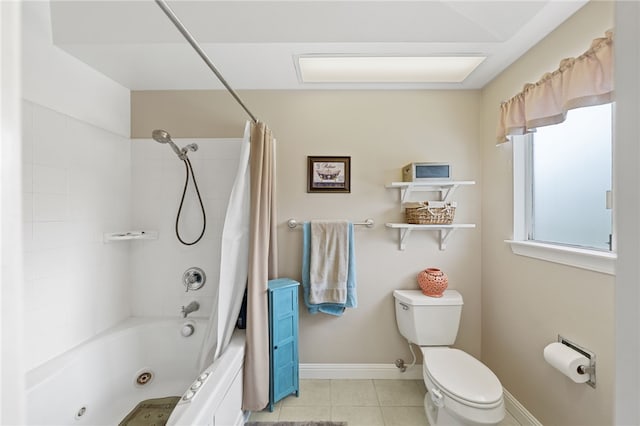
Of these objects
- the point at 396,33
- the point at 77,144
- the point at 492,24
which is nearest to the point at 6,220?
the point at 396,33

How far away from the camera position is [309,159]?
2.05 metres

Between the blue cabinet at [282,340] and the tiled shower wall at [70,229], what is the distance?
1116 millimetres

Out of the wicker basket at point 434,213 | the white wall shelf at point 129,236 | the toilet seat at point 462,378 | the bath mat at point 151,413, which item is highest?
the wicker basket at point 434,213

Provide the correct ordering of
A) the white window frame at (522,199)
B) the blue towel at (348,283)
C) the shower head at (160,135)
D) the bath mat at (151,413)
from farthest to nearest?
the blue towel at (348,283)
the shower head at (160,135)
the white window frame at (522,199)
the bath mat at (151,413)

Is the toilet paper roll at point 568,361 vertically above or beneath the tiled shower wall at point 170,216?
beneath

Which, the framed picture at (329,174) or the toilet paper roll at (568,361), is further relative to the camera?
the framed picture at (329,174)

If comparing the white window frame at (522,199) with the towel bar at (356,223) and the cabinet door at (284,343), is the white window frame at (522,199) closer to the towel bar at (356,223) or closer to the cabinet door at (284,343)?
the towel bar at (356,223)

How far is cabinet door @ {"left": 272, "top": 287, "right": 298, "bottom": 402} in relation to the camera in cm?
169

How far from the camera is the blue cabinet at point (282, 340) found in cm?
168

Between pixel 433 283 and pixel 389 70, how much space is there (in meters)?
1.57

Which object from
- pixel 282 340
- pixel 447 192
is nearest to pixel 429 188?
pixel 447 192

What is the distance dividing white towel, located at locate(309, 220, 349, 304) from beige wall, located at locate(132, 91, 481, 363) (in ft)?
0.43

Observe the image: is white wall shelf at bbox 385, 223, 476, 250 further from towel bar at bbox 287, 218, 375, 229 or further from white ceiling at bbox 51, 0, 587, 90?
white ceiling at bbox 51, 0, 587, 90

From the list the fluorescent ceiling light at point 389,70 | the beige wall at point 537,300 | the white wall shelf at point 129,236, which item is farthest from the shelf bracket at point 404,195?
the white wall shelf at point 129,236
